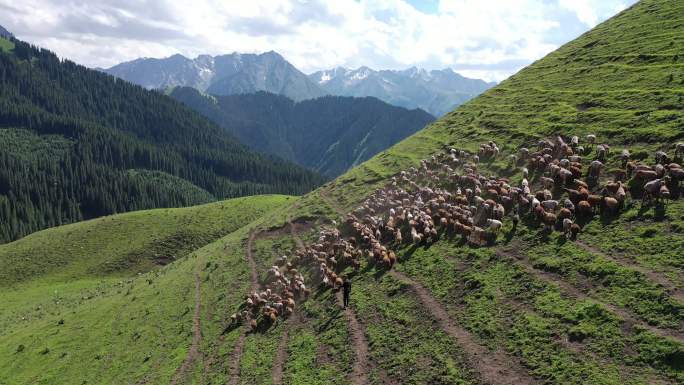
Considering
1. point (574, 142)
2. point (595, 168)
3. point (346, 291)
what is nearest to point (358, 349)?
point (346, 291)

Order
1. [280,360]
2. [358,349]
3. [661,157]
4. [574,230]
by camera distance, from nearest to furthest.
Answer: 1. [358,349]
2. [574,230]
3. [280,360]
4. [661,157]

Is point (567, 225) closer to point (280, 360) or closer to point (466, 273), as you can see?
point (466, 273)

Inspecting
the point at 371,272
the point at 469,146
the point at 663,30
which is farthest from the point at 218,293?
the point at 663,30

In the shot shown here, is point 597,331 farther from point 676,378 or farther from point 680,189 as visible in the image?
point 680,189

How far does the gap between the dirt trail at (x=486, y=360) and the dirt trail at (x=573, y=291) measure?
556 centimetres

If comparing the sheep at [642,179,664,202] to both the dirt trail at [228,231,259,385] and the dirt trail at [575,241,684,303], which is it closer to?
the dirt trail at [575,241,684,303]

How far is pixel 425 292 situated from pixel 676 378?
585 inches

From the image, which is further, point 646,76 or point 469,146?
point 469,146

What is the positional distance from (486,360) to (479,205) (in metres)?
17.6

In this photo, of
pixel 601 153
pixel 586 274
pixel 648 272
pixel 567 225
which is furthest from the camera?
pixel 601 153

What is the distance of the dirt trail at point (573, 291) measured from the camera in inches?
818

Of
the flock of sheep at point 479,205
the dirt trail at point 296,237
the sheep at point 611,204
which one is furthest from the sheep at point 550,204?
the dirt trail at point 296,237

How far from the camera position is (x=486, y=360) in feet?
76.6

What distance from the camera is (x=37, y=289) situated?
8588 cm
